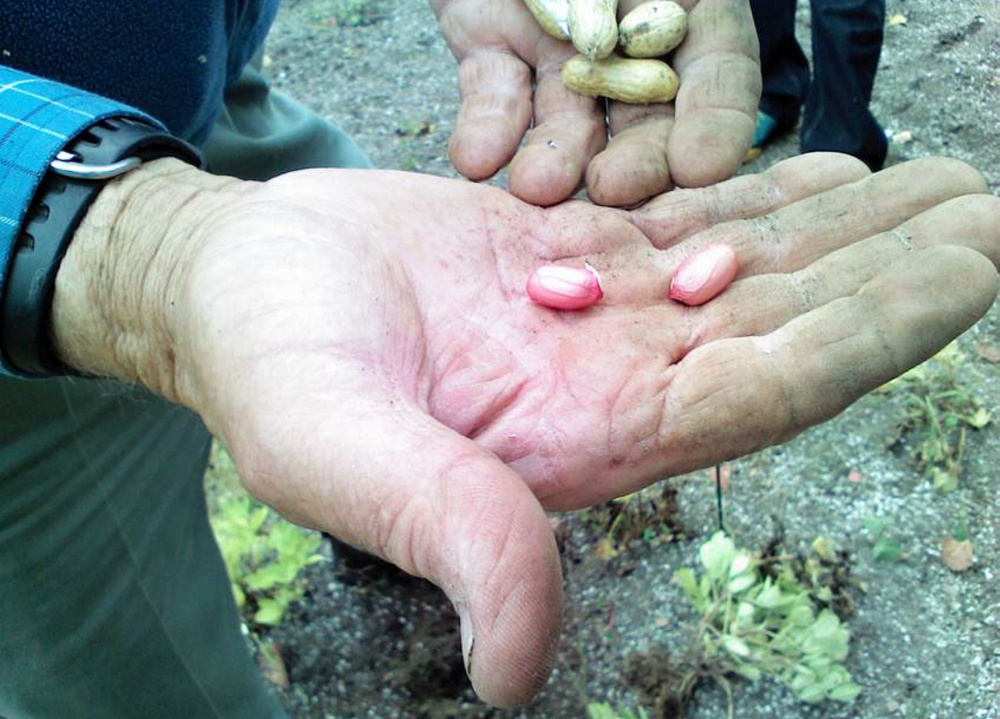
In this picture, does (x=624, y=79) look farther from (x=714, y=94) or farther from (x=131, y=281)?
(x=131, y=281)

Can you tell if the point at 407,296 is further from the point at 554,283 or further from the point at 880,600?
the point at 880,600

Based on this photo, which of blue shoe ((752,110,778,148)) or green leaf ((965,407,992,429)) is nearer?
green leaf ((965,407,992,429))

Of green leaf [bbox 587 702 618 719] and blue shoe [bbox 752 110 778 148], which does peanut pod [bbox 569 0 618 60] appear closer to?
green leaf [bbox 587 702 618 719]

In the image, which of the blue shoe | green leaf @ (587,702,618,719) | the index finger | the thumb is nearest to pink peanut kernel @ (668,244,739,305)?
the index finger

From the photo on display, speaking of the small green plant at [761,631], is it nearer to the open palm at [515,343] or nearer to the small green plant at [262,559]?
the open palm at [515,343]

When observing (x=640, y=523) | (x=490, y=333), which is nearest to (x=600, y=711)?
(x=640, y=523)

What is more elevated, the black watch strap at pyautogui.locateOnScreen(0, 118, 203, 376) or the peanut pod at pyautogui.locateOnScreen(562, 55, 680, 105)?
the black watch strap at pyautogui.locateOnScreen(0, 118, 203, 376)

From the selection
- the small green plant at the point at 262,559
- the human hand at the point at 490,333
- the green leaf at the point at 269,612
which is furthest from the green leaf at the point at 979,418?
the green leaf at the point at 269,612
